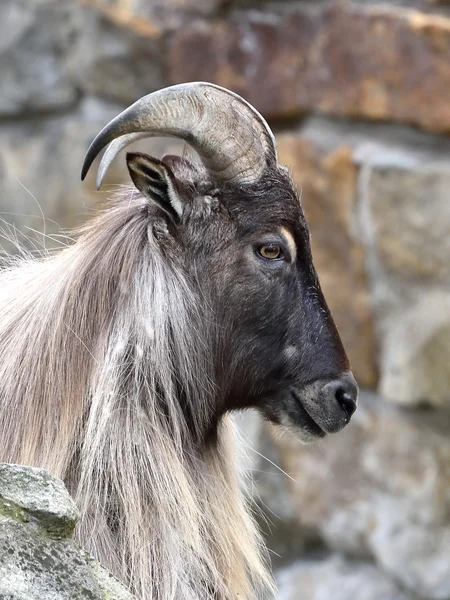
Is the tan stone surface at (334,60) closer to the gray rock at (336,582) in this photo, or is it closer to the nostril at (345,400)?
the nostril at (345,400)

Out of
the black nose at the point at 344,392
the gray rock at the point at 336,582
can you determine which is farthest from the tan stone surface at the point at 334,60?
the gray rock at the point at 336,582

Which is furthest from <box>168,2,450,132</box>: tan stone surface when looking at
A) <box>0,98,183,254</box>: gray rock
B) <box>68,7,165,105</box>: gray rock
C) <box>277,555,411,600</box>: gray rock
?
<box>277,555,411,600</box>: gray rock

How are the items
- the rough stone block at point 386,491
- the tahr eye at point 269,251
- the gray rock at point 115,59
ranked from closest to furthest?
the tahr eye at point 269,251 → the rough stone block at point 386,491 → the gray rock at point 115,59

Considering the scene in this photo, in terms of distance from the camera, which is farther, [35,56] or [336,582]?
[35,56]

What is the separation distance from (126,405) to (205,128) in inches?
22.9

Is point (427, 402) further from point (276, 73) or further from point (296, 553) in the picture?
point (276, 73)

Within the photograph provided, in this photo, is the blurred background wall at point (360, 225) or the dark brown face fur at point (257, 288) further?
the blurred background wall at point (360, 225)

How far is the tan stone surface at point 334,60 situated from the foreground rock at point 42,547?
231 cm

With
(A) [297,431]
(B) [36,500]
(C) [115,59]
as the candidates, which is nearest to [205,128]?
(A) [297,431]

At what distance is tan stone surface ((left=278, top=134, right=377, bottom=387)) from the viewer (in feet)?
11.4

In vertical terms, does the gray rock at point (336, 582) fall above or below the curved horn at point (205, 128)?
below

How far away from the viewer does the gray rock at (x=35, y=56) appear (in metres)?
3.93

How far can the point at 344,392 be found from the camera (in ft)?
7.80

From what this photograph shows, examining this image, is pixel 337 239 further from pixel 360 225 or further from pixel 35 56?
pixel 35 56
